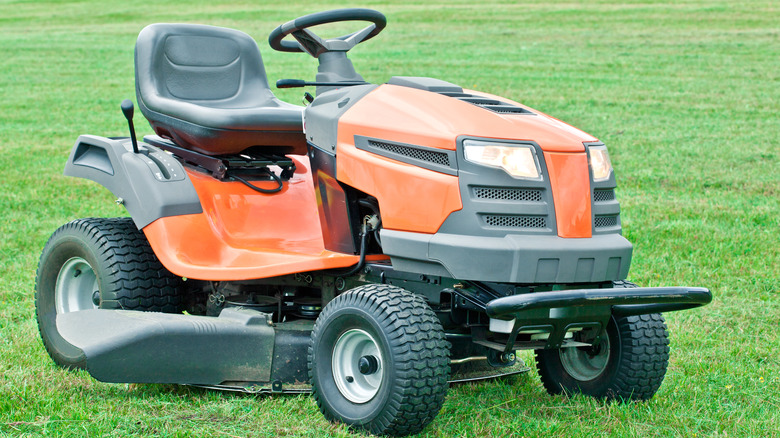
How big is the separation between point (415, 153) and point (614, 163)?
6.83 meters

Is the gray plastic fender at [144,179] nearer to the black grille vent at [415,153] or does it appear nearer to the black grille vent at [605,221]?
the black grille vent at [415,153]

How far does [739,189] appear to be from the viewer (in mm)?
8508

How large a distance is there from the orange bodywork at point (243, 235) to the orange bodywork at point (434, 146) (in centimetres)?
35

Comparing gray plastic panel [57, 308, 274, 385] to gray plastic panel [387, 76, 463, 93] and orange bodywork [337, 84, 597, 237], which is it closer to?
orange bodywork [337, 84, 597, 237]

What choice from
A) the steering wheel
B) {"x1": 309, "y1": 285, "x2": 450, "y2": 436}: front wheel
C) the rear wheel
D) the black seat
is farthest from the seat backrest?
{"x1": 309, "y1": 285, "x2": 450, "y2": 436}: front wheel

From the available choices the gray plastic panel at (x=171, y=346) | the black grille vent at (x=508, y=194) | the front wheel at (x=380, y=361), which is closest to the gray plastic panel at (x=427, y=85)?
the black grille vent at (x=508, y=194)

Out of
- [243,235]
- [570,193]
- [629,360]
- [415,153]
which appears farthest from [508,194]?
[243,235]

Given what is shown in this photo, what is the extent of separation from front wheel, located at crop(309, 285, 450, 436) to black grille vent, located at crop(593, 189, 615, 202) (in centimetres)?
69

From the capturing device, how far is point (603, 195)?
3.39 metres

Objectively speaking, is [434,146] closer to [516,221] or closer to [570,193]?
[516,221]

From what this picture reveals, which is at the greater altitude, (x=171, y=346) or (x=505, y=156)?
(x=505, y=156)

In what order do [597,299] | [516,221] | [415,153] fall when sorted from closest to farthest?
[597,299]
[516,221]
[415,153]

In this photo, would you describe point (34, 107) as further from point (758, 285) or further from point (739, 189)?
point (758, 285)

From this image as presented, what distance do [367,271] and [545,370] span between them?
891 mm
